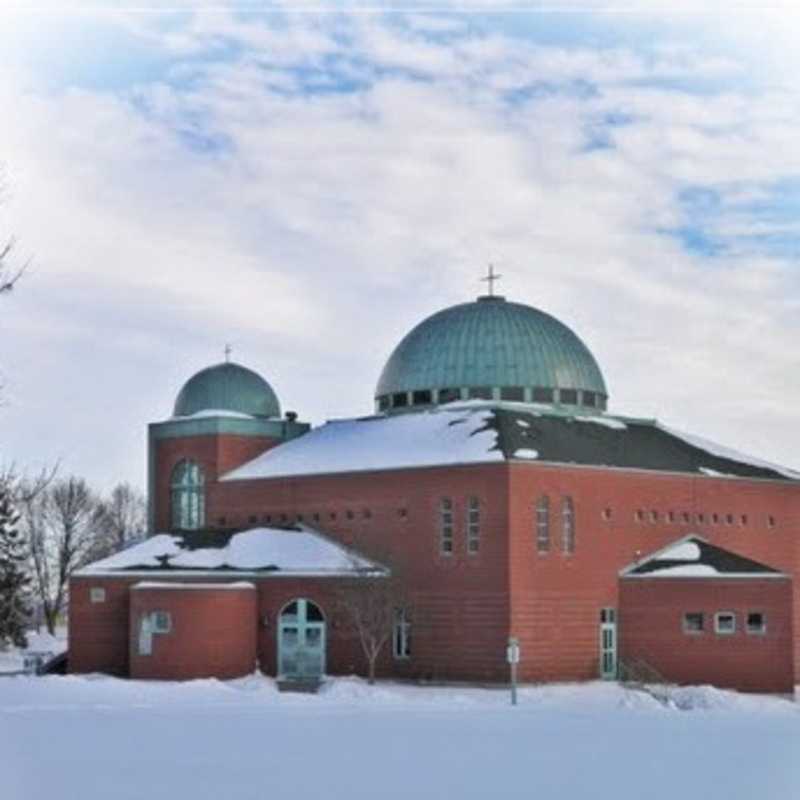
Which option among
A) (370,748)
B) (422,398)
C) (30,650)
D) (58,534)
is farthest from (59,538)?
(370,748)

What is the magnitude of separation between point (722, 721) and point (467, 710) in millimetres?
6213

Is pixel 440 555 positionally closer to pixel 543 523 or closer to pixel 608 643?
pixel 543 523

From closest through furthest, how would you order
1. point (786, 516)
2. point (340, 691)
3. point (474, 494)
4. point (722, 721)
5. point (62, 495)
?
point (722, 721) → point (340, 691) → point (474, 494) → point (786, 516) → point (62, 495)

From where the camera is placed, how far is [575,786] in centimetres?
2077

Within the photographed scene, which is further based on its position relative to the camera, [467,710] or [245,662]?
[245,662]

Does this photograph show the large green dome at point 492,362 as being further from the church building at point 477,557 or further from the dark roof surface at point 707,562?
the dark roof surface at point 707,562

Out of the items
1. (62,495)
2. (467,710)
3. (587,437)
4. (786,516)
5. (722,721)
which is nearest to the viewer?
(722,721)

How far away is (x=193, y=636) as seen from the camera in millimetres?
51312

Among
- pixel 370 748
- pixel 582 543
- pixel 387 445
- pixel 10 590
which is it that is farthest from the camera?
pixel 387 445

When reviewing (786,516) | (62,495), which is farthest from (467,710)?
(62,495)

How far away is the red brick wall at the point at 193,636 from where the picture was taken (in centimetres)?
5119

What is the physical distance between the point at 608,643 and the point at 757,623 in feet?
15.8

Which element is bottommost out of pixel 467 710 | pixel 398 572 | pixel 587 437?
pixel 467 710

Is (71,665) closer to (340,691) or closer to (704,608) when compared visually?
(340,691)
